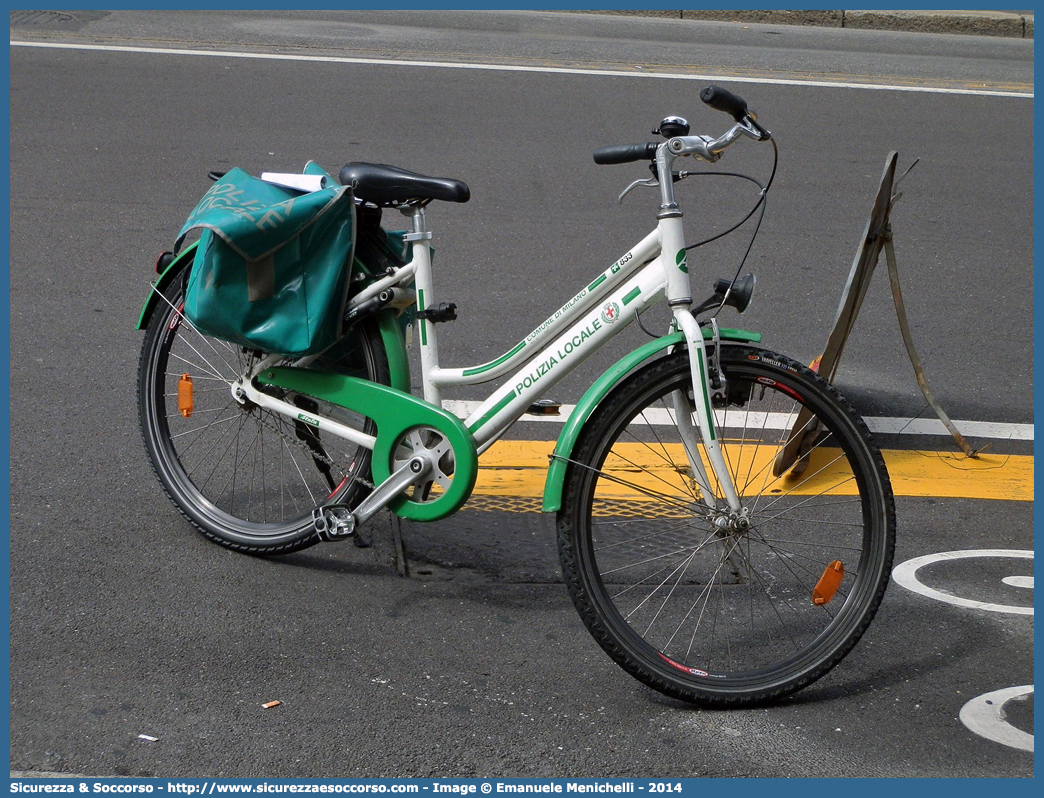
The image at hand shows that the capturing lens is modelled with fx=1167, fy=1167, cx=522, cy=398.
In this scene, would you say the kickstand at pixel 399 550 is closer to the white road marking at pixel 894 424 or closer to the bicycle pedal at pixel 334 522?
the bicycle pedal at pixel 334 522

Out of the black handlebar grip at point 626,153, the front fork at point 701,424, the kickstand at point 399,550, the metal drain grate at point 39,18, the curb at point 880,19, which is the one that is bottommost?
the kickstand at point 399,550

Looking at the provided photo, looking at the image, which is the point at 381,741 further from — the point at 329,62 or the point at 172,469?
the point at 329,62

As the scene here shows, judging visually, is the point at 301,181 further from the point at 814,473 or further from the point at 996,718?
the point at 996,718

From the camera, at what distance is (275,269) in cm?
352

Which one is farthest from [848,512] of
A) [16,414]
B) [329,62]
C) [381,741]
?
[329,62]

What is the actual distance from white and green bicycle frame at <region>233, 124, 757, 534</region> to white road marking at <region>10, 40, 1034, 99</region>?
694cm

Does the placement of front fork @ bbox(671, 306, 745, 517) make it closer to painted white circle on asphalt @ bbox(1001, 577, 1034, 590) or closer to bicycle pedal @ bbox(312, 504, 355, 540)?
bicycle pedal @ bbox(312, 504, 355, 540)

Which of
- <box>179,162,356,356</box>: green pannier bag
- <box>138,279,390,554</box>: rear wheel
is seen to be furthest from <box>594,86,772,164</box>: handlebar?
<box>138,279,390,554</box>: rear wheel

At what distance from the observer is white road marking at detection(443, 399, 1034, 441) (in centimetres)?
493

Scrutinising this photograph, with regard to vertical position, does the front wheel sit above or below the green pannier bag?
below

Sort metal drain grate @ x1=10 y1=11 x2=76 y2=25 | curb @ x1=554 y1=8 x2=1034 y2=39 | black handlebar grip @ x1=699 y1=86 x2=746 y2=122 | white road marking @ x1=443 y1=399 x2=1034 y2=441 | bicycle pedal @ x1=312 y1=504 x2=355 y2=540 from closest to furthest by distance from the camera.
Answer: black handlebar grip @ x1=699 y1=86 x2=746 y2=122
bicycle pedal @ x1=312 y1=504 x2=355 y2=540
white road marking @ x1=443 y1=399 x2=1034 y2=441
metal drain grate @ x1=10 y1=11 x2=76 y2=25
curb @ x1=554 y1=8 x2=1034 y2=39

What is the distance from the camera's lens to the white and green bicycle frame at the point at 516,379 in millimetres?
3146

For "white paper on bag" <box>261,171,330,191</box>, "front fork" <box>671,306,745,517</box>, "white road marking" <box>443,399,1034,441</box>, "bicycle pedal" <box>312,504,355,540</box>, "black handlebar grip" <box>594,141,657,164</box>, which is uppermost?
"black handlebar grip" <box>594,141,657,164</box>

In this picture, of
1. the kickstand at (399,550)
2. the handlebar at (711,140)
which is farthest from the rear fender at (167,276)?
the handlebar at (711,140)
